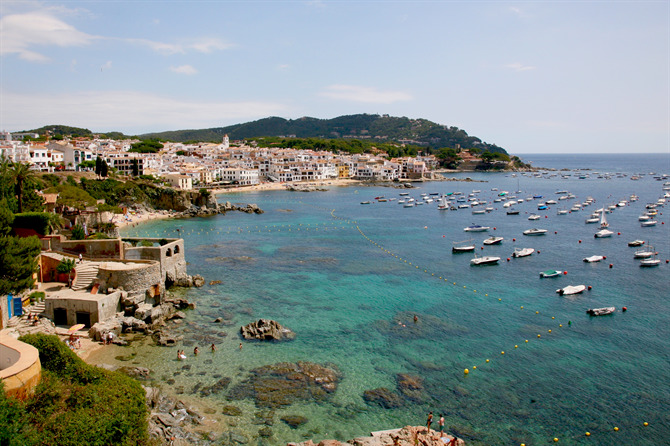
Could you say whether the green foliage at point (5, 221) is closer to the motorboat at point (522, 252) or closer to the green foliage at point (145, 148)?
the motorboat at point (522, 252)

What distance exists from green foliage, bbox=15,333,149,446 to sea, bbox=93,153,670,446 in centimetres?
429

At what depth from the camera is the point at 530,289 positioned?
35469mm

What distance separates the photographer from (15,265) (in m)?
22.5

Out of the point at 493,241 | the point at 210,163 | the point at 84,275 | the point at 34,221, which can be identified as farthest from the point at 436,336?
the point at 210,163

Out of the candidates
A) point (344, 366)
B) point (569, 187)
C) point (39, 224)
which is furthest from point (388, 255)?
point (569, 187)

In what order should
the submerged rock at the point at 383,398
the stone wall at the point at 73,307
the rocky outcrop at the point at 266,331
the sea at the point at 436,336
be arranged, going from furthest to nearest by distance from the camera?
1. the rocky outcrop at the point at 266,331
2. the stone wall at the point at 73,307
3. the submerged rock at the point at 383,398
4. the sea at the point at 436,336

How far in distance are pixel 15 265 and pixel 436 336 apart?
74.8 ft

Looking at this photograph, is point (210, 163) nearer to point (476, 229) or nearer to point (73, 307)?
point (476, 229)

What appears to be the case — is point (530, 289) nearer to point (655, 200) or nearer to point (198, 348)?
point (198, 348)

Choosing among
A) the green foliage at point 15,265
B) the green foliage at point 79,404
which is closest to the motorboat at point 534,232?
the green foliage at point 79,404

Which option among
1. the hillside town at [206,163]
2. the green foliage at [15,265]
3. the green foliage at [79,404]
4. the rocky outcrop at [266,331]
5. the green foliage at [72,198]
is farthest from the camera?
the hillside town at [206,163]

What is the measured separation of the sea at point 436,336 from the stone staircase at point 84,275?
6.49 m

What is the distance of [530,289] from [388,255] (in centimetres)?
1482

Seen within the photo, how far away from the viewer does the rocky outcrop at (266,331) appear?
81.2ft
